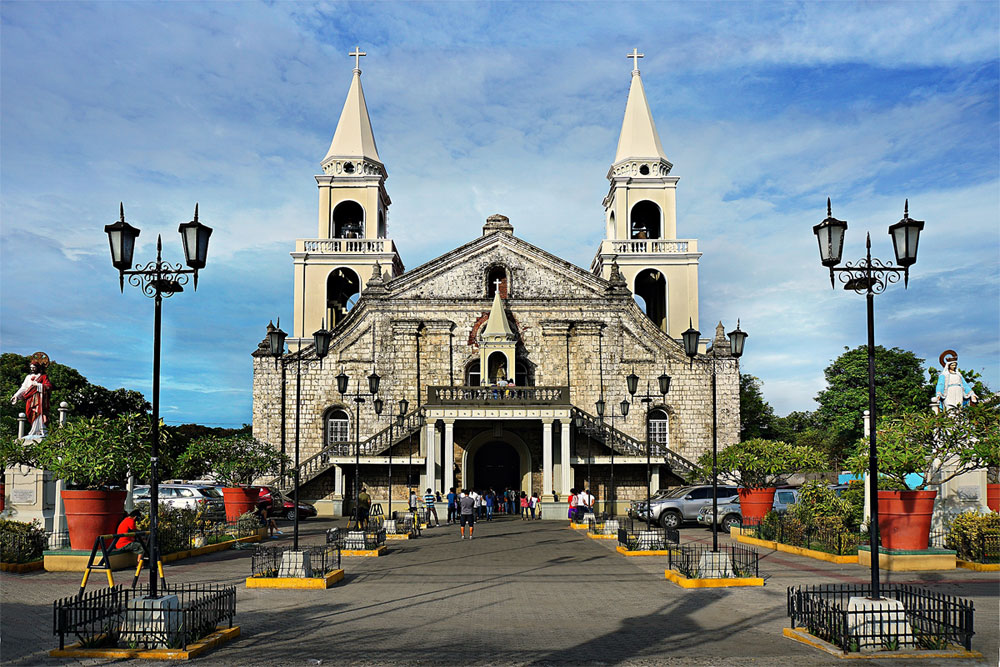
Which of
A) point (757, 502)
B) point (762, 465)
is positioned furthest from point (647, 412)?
point (757, 502)

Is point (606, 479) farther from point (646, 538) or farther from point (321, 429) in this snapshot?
point (646, 538)

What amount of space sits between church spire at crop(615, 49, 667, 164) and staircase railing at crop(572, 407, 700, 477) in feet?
54.2

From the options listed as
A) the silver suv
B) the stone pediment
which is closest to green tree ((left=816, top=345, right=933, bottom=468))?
the stone pediment

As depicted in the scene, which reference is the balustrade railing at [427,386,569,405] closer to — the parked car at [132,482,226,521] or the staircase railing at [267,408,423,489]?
the staircase railing at [267,408,423,489]

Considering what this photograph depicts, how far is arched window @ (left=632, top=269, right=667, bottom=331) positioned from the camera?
167ft

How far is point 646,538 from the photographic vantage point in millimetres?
22609

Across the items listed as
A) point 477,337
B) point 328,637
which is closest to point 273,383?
point 477,337

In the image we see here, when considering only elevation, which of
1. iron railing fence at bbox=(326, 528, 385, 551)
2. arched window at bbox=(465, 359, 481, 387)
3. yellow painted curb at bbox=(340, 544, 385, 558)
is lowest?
yellow painted curb at bbox=(340, 544, 385, 558)

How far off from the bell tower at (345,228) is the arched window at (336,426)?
4.80 metres

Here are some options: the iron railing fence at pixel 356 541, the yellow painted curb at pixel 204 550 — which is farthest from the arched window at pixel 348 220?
the iron railing fence at pixel 356 541

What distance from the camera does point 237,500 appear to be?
29312 mm

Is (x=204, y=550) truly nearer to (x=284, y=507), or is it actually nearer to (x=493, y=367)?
(x=284, y=507)

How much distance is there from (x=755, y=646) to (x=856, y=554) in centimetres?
1069

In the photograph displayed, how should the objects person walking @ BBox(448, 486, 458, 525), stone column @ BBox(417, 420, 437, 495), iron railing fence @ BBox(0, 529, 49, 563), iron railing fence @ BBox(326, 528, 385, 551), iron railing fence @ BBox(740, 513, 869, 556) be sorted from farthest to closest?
1. stone column @ BBox(417, 420, 437, 495)
2. person walking @ BBox(448, 486, 458, 525)
3. iron railing fence @ BBox(326, 528, 385, 551)
4. iron railing fence @ BBox(740, 513, 869, 556)
5. iron railing fence @ BBox(0, 529, 49, 563)
